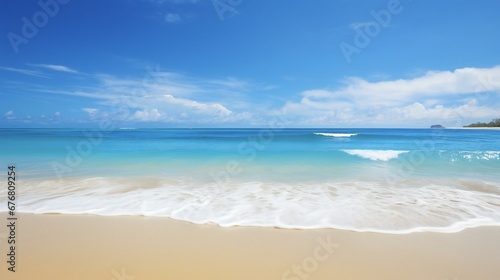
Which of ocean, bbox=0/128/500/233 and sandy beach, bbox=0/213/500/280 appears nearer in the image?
sandy beach, bbox=0/213/500/280

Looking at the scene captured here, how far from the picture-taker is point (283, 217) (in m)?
4.98

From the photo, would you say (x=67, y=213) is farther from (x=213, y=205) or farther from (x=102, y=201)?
(x=213, y=205)

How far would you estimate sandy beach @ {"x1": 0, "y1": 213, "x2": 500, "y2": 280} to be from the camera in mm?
3039

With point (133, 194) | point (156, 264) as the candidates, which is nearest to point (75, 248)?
point (156, 264)

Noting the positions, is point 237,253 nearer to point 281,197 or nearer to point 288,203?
point 288,203

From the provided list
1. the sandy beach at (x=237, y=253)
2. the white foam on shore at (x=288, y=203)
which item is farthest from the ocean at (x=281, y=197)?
the sandy beach at (x=237, y=253)

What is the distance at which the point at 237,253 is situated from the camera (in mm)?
3498

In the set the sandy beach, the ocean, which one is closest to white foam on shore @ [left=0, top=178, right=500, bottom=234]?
the ocean

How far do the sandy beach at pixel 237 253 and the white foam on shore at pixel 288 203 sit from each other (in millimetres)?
454

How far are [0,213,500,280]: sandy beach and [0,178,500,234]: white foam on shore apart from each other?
45 cm

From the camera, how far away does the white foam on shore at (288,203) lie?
4773mm

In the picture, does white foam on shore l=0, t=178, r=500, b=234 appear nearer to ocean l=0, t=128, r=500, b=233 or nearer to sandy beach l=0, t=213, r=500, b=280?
ocean l=0, t=128, r=500, b=233

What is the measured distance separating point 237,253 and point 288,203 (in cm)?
278

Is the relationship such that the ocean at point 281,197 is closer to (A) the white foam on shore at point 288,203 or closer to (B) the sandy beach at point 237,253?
(A) the white foam on shore at point 288,203
